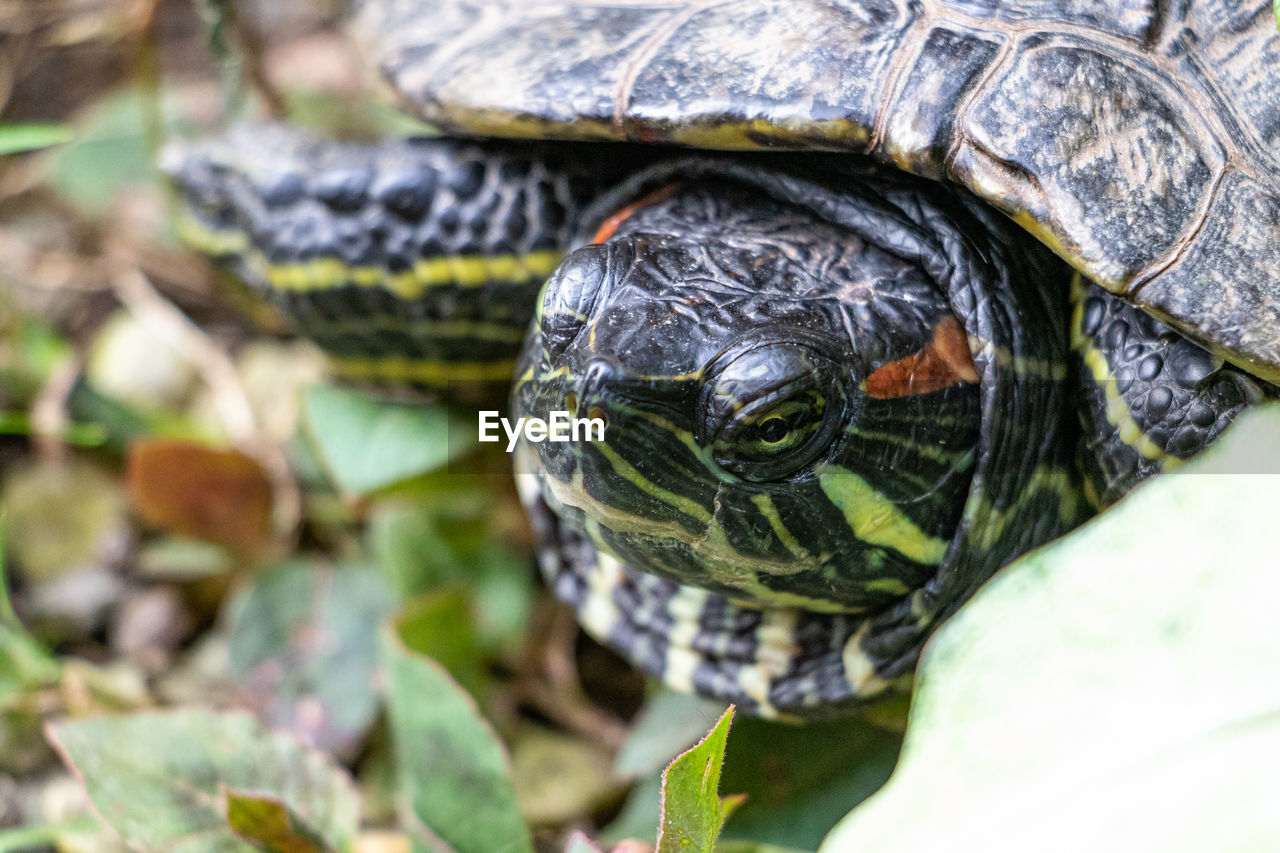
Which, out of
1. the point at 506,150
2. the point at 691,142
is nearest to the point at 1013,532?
the point at 691,142

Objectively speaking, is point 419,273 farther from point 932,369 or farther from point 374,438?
point 932,369

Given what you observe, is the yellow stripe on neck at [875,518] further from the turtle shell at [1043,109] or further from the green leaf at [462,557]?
the green leaf at [462,557]

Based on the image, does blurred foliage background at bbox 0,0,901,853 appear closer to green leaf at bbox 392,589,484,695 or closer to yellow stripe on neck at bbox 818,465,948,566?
green leaf at bbox 392,589,484,695

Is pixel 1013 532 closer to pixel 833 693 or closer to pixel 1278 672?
pixel 833 693

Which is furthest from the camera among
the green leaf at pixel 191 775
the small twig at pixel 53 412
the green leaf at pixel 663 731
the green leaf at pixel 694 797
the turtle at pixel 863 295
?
the small twig at pixel 53 412

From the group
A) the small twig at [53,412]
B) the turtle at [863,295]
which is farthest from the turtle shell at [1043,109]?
the small twig at [53,412]

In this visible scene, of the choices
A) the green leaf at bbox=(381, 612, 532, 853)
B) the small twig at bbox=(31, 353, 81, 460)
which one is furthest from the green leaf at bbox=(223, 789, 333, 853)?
the small twig at bbox=(31, 353, 81, 460)
